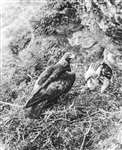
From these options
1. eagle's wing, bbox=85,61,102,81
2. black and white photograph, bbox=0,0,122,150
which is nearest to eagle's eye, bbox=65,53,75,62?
black and white photograph, bbox=0,0,122,150

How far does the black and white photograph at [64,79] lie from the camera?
55.2 inches

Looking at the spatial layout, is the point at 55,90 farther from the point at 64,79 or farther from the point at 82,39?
the point at 82,39

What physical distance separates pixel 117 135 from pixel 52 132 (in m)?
0.30

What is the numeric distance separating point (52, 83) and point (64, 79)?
0.22 ft

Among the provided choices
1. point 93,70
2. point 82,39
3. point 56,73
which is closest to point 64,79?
point 56,73

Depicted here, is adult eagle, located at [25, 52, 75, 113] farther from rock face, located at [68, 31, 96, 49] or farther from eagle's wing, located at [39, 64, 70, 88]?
rock face, located at [68, 31, 96, 49]

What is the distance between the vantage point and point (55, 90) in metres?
1.50

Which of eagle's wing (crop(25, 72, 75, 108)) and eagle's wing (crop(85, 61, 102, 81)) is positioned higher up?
eagle's wing (crop(85, 61, 102, 81))

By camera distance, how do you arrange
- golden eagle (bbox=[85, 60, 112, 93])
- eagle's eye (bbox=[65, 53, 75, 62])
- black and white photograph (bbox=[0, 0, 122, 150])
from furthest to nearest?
eagle's eye (bbox=[65, 53, 75, 62])
golden eagle (bbox=[85, 60, 112, 93])
black and white photograph (bbox=[0, 0, 122, 150])

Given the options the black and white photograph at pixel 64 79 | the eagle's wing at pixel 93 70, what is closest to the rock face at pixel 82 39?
the black and white photograph at pixel 64 79

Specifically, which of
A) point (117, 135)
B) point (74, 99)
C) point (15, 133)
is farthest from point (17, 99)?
point (117, 135)

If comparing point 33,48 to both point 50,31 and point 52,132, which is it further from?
point 52,132

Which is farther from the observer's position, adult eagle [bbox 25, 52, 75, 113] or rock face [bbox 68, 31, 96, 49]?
rock face [bbox 68, 31, 96, 49]

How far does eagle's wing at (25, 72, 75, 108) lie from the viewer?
1.47 m
